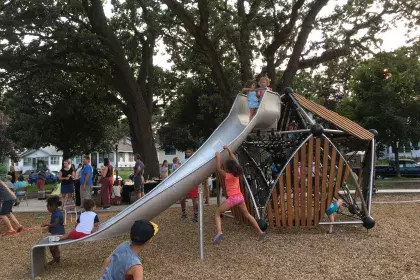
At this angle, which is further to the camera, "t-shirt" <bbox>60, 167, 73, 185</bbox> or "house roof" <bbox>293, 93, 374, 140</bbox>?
Answer: "t-shirt" <bbox>60, 167, 73, 185</bbox>

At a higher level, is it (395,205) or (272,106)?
(272,106)

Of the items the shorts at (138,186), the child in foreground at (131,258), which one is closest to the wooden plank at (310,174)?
the child in foreground at (131,258)

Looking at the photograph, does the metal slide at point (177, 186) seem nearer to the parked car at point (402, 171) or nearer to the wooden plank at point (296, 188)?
the wooden plank at point (296, 188)

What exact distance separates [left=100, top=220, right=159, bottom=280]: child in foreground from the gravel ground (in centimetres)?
291

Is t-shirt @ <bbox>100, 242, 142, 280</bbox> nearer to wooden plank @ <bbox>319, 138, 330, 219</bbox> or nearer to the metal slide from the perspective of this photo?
the metal slide

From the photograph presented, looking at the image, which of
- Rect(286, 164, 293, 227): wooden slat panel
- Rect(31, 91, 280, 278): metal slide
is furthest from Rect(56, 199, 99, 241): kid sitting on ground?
Rect(286, 164, 293, 227): wooden slat panel

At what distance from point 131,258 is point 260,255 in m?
4.22

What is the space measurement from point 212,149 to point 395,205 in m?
7.46

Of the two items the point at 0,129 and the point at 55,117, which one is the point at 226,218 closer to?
the point at 55,117

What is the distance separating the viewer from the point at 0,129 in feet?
160

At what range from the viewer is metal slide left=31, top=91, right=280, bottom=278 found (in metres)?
6.75

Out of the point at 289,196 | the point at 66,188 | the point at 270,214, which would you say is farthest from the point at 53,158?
the point at 289,196

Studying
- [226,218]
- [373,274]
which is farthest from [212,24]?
[373,274]

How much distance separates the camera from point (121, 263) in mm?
3373
